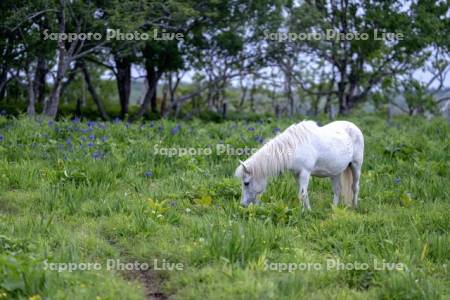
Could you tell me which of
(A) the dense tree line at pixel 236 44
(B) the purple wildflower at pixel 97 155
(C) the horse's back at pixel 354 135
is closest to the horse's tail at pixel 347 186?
(C) the horse's back at pixel 354 135

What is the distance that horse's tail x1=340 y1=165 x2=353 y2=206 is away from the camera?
8328mm

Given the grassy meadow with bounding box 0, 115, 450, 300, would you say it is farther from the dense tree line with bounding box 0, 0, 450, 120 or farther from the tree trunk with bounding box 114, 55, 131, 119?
the tree trunk with bounding box 114, 55, 131, 119

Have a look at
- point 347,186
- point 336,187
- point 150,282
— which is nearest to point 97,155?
point 336,187

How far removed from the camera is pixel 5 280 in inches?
197

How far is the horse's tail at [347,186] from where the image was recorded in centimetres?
833

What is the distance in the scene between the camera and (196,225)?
6.84 metres

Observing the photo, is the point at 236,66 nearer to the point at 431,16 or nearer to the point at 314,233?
the point at 431,16

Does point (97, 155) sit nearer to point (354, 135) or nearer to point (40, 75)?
point (354, 135)

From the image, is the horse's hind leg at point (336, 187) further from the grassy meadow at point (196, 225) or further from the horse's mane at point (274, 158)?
the horse's mane at point (274, 158)

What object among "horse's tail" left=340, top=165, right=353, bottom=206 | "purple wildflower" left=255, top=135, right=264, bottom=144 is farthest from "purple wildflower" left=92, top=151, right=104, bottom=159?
"horse's tail" left=340, top=165, right=353, bottom=206

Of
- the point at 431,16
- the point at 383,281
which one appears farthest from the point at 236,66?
the point at 383,281

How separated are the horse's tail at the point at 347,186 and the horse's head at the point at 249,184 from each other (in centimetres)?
145

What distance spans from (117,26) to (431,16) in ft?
39.9

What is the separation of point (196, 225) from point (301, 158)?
5.61 ft
